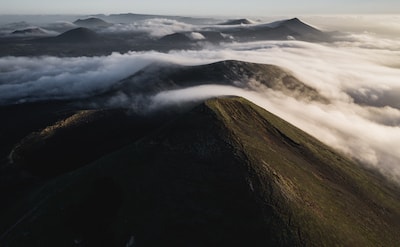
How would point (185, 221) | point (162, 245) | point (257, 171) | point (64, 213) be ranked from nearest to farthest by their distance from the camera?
point (162, 245) → point (185, 221) → point (64, 213) → point (257, 171)

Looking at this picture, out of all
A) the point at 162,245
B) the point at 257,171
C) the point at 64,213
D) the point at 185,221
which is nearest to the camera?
the point at 162,245

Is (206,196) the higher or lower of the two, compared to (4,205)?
higher

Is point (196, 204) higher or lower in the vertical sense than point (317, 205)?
higher

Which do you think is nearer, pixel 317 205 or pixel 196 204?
pixel 196 204

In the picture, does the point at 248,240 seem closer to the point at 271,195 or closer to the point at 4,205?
the point at 271,195

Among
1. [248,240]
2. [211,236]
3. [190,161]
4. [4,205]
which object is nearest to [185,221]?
[211,236]

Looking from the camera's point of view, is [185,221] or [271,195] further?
[271,195]

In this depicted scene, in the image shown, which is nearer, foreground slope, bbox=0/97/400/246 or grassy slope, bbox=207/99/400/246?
foreground slope, bbox=0/97/400/246

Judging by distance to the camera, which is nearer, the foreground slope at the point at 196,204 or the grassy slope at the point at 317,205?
the foreground slope at the point at 196,204
